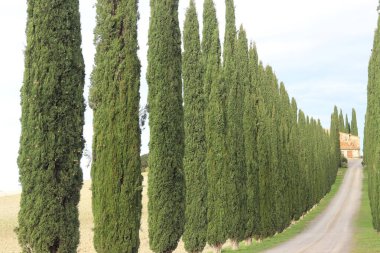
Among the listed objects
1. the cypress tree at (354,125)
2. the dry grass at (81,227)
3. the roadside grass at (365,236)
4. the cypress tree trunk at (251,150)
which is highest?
the cypress tree at (354,125)

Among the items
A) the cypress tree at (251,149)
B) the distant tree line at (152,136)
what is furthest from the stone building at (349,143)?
the cypress tree at (251,149)

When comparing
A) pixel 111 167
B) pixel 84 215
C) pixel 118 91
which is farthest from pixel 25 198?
pixel 84 215

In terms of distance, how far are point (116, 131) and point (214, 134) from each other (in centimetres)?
1016

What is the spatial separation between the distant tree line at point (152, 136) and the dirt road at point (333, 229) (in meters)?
2.41

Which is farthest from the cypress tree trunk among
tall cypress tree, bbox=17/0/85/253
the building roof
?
the building roof

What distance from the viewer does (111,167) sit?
634 inches

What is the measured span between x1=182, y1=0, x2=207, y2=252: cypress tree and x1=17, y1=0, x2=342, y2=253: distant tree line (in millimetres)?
47

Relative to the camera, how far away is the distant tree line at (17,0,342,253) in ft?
42.3

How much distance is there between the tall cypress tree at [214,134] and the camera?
24.5 m

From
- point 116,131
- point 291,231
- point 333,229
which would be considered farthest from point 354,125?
point 116,131

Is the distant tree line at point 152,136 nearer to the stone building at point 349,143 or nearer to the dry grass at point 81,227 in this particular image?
the dry grass at point 81,227

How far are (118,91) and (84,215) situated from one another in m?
38.8

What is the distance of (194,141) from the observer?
23.5 m

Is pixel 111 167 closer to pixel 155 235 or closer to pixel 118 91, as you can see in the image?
pixel 118 91
